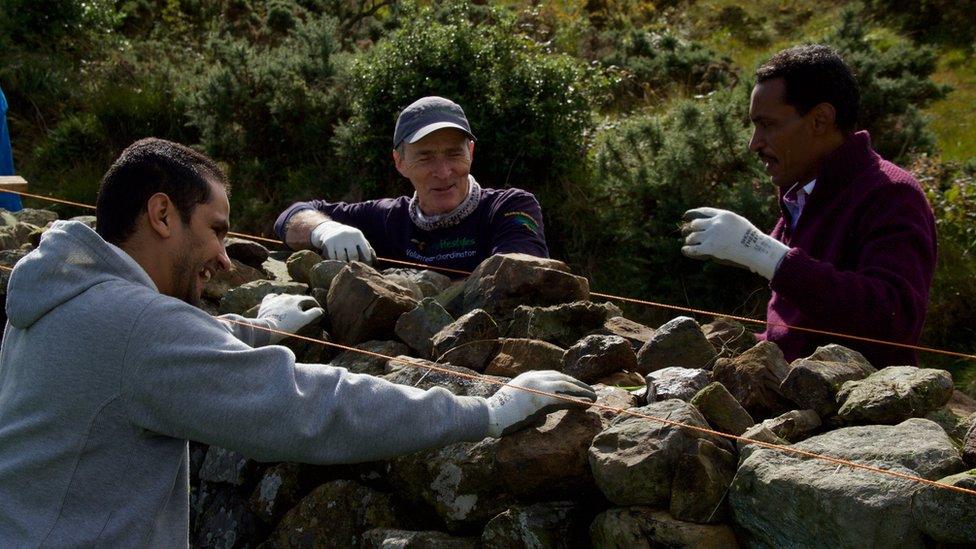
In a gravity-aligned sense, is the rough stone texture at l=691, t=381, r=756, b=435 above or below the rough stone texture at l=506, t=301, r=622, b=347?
above

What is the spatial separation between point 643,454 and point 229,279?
2506mm

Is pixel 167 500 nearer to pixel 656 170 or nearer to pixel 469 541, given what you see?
pixel 469 541

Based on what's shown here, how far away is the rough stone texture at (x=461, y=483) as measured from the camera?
3.00 m

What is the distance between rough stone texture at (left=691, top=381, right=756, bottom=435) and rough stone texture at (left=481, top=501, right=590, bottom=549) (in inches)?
18.0

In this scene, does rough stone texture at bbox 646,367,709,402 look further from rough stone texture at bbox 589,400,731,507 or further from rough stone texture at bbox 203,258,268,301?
rough stone texture at bbox 203,258,268,301

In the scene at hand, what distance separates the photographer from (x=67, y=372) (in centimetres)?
245

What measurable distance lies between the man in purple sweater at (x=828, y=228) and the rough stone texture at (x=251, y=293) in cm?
164

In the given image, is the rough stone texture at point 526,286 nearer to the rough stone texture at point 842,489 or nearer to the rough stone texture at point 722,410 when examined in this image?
the rough stone texture at point 722,410

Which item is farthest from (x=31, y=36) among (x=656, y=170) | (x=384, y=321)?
(x=384, y=321)

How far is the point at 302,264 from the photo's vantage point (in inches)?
180

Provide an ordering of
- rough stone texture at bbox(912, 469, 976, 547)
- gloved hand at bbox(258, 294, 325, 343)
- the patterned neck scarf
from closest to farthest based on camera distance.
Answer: rough stone texture at bbox(912, 469, 976, 547) → gloved hand at bbox(258, 294, 325, 343) → the patterned neck scarf

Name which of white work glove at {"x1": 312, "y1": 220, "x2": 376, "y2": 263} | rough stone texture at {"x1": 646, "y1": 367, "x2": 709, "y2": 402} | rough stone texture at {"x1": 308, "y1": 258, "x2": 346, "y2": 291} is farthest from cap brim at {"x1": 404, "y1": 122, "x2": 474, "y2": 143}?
rough stone texture at {"x1": 646, "y1": 367, "x2": 709, "y2": 402}

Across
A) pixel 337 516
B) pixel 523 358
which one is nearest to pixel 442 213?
pixel 523 358

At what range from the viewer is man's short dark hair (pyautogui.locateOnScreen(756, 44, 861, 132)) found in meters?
4.00
